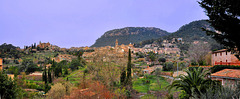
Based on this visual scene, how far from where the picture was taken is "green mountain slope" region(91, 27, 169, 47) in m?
102

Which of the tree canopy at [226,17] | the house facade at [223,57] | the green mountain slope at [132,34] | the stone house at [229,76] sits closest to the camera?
the tree canopy at [226,17]

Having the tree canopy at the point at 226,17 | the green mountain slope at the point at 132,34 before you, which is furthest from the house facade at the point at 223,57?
the green mountain slope at the point at 132,34

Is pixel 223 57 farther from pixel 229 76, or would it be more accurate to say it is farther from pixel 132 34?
pixel 132 34

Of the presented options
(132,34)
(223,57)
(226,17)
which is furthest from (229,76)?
(132,34)

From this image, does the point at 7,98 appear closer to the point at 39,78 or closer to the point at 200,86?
the point at 200,86

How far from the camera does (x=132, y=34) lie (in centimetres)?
11231

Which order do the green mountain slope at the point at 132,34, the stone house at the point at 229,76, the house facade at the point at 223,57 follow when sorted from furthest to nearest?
the green mountain slope at the point at 132,34 < the house facade at the point at 223,57 < the stone house at the point at 229,76

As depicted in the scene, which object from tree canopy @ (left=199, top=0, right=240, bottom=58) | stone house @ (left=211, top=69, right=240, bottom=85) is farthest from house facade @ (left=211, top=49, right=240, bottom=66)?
tree canopy @ (left=199, top=0, right=240, bottom=58)

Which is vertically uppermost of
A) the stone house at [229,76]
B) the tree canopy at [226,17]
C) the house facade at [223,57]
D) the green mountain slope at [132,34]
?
the green mountain slope at [132,34]

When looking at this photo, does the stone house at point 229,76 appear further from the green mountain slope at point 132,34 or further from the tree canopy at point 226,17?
the green mountain slope at point 132,34

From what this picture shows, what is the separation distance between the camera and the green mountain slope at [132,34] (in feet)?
335

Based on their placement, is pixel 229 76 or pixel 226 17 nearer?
pixel 226 17

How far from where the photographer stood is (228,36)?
20.5 ft

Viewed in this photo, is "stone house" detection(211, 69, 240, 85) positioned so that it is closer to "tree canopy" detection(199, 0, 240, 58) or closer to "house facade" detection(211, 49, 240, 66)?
"tree canopy" detection(199, 0, 240, 58)
